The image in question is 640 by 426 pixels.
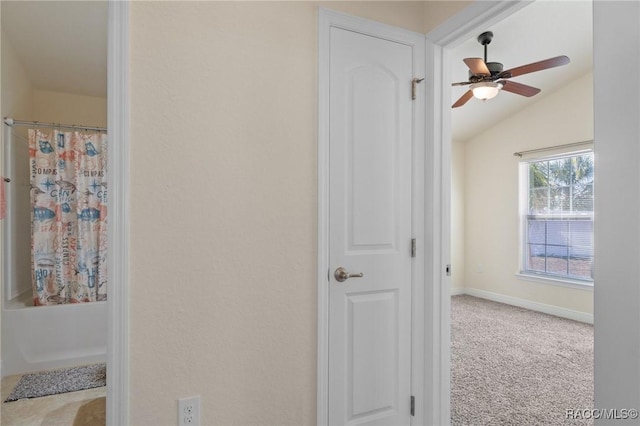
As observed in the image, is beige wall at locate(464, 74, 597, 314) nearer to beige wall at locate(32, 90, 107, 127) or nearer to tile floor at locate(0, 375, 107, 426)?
tile floor at locate(0, 375, 107, 426)

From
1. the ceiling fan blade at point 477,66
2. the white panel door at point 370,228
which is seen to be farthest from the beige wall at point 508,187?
the white panel door at point 370,228

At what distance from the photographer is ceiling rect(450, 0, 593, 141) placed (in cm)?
329

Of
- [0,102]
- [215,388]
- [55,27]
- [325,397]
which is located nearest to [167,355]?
[215,388]

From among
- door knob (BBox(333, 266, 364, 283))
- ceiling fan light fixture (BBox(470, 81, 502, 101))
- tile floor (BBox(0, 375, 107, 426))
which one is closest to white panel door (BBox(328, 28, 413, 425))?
door knob (BBox(333, 266, 364, 283))

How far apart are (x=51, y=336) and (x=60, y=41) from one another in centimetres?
228

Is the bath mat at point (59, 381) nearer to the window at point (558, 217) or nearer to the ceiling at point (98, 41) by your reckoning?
the ceiling at point (98, 41)

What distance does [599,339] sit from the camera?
701 millimetres

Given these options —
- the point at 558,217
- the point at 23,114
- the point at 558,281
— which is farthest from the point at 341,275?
the point at 558,217

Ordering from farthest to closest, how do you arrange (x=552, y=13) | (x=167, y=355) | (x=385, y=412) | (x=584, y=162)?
(x=584, y=162) < (x=552, y=13) < (x=385, y=412) < (x=167, y=355)

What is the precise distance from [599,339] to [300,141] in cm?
130

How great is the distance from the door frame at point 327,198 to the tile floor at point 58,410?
1.36 m

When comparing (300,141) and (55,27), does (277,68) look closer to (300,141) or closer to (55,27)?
(300,141)

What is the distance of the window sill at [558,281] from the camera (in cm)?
438

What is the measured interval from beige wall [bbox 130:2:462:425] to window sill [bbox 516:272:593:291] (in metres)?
4.11
